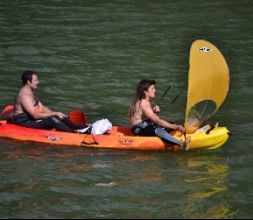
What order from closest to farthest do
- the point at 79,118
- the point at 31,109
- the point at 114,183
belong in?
the point at 114,183 < the point at 31,109 < the point at 79,118

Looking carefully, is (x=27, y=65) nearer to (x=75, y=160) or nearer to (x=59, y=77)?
(x=59, y=77)

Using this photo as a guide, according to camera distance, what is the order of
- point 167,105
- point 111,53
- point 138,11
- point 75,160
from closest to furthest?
point 75,160
point 167,105
point 111,53
point 138,11

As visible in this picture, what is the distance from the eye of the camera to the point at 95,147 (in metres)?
14.0

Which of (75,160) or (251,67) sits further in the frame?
(251,67)

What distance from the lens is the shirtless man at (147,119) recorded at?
1374 centimetres

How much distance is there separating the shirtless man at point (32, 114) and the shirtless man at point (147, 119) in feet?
3.76

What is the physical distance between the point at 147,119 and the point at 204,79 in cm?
139

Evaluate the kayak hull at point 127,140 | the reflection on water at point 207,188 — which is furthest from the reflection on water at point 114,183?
the kayak hull at point 127,140

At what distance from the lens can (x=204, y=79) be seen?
13680 mm

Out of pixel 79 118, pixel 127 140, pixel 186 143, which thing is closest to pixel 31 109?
pixel 79 118

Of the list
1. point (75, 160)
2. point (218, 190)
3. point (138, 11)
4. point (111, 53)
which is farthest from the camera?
point (138, 11)

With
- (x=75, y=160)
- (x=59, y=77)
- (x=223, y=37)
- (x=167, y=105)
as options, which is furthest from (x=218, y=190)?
(x=223, y=37)

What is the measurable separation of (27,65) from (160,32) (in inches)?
206

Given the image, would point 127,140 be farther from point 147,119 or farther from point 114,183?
point 114,183
